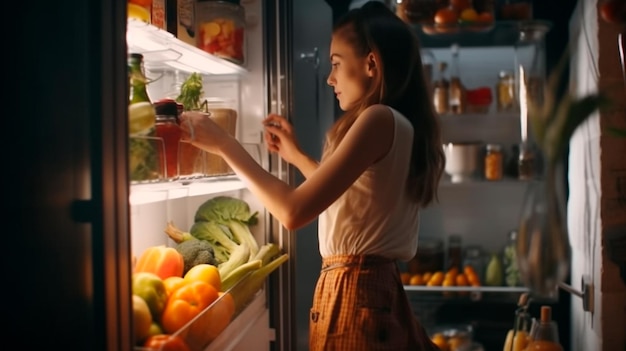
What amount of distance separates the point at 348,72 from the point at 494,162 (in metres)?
1.30

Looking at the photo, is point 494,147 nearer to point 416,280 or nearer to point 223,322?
point 416,280

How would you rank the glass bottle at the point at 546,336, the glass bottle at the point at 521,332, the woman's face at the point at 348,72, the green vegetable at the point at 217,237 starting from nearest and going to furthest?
the woman's face at the point at 348,72
the green vegetable at the point at 217,237
the glass bottle at the point at 546,336
the glass bottle at the point at 521,332

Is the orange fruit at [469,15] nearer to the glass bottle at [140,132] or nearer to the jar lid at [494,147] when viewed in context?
the jar lid at [494,147]

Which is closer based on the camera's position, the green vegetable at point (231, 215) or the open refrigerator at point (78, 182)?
the open refrigerator at point (78, 182)

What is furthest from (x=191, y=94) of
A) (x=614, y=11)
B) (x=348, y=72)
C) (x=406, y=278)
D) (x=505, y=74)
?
(x=505, y=74)

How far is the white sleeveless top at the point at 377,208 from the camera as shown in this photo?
4.25 feet

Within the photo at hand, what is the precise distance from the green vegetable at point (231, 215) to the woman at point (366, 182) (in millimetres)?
350

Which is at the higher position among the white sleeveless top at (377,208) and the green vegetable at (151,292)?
the white sleeveless top at (377,208)

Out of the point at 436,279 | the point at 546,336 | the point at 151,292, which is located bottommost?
the point at 546,336

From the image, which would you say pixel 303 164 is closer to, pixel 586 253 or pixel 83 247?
Result: pixel 83 247

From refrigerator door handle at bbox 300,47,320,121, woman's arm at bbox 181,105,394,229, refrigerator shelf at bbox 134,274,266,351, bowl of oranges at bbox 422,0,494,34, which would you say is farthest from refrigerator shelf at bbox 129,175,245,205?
bowl of oranges at bbox 422,0,494,34

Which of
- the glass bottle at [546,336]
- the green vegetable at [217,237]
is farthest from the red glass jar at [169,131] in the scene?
the glass bottle at [546,336]

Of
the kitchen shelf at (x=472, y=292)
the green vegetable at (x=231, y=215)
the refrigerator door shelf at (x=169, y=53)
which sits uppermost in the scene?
the refrigerator door shelf at (x=169, y=53)

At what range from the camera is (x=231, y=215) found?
169 cm
